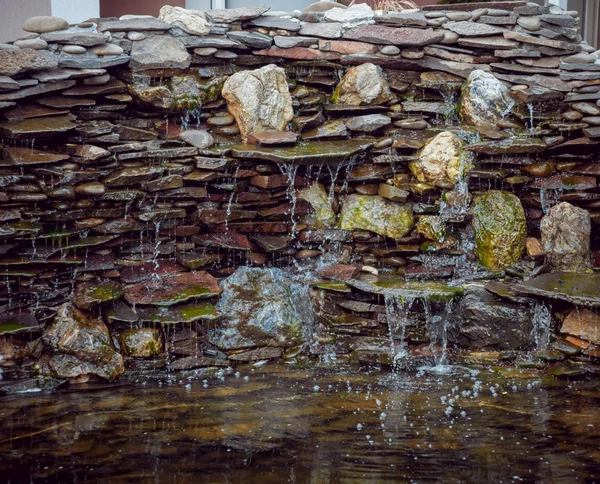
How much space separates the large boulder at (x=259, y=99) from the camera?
711 cm

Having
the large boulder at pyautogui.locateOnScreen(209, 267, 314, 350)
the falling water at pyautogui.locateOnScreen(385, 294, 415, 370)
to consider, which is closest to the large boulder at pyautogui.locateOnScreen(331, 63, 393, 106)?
the large boulder at pyautogui.locateOnScreen(209, 267, 314, 350)

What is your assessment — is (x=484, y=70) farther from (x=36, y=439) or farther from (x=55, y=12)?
(x=36, y=439)

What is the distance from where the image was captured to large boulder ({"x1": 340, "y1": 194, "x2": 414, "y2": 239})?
7.15 metres

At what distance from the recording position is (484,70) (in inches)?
297

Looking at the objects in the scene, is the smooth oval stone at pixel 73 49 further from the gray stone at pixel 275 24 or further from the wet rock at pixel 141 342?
the wet rock at pixel 141 342

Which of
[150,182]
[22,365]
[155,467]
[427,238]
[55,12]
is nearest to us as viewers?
[155,467]

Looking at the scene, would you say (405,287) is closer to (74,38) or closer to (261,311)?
(261,311)

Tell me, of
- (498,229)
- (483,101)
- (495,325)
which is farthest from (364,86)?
(495,325)

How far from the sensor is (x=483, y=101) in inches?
290

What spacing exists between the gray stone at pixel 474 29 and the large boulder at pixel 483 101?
0.42 m

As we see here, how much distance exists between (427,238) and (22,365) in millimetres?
3696

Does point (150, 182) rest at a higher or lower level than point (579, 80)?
lower

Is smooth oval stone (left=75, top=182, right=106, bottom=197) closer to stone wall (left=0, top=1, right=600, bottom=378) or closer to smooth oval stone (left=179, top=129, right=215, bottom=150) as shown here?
stone wall (left=0, top=1, right=600, bottom=378)

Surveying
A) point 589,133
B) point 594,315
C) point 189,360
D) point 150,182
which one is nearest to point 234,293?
point 189,360
